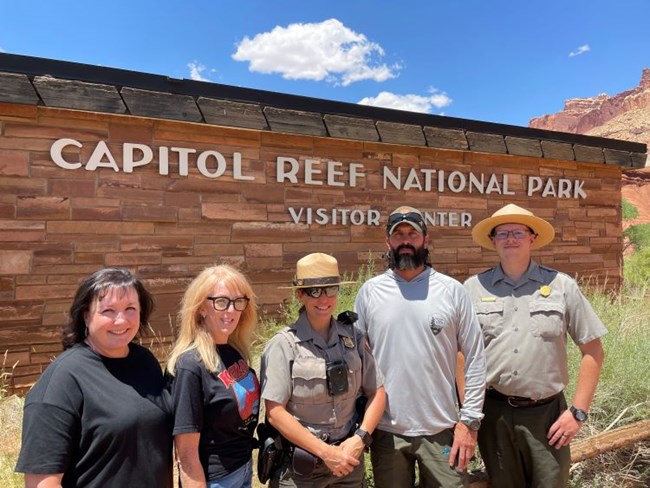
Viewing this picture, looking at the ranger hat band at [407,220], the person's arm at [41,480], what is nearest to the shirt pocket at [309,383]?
the ranger hat band at [407,220]

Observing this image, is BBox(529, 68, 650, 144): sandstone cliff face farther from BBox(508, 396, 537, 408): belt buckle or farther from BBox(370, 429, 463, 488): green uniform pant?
BBox(370, 429, 463, 488): green uniform pant

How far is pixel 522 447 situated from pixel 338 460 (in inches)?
44.2

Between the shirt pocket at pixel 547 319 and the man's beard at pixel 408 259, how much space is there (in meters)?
0.63

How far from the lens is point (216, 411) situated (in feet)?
6.37

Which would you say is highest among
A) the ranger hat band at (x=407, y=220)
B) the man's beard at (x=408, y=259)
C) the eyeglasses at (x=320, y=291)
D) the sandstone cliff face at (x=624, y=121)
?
the sandstone cliff face at (x=624, y=121)

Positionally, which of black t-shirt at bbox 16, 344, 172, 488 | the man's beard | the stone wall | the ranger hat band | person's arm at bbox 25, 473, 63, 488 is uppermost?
the stone wall

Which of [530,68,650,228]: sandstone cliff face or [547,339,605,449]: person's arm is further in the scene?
[530,68,650,228]: sandstone cliff face

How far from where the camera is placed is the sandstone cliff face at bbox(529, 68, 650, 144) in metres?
55.7

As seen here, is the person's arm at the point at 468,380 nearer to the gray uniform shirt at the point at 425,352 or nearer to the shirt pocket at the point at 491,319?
the gray uniform shirt at the point at 425,352

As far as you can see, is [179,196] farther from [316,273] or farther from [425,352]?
[425,352]

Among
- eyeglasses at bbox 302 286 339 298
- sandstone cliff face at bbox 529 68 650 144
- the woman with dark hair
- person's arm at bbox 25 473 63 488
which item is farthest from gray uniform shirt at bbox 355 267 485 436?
sandstone cliff face at bbox 529 68 650 144

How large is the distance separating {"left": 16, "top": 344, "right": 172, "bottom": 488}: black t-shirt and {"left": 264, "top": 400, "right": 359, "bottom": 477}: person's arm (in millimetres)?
448

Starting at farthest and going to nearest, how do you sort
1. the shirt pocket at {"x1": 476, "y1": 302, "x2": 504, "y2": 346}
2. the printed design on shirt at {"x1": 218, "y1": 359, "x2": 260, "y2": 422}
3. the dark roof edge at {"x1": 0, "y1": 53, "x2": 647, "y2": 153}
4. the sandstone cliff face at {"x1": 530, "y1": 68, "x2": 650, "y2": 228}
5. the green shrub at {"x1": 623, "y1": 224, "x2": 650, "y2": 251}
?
the sandstone cliff face at {"x1": 530, "y1": 68, "x2": 650, "y2": 228}
the green shrub at {"x1": 623, "y1": 224, "x2": 650, "y2": 251}
the dark roof edge at {"x1": 0, "y1": 53, "x2": 647, "y2": 153}
the shirt pocket at {"x1": 476, "y1": 302, "x2": 504, "y2": 346}
the printed design on shirt at {"x1": 218, "y1": 359, "x2": 260, "y2": 422}

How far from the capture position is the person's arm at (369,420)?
84.8 inches
